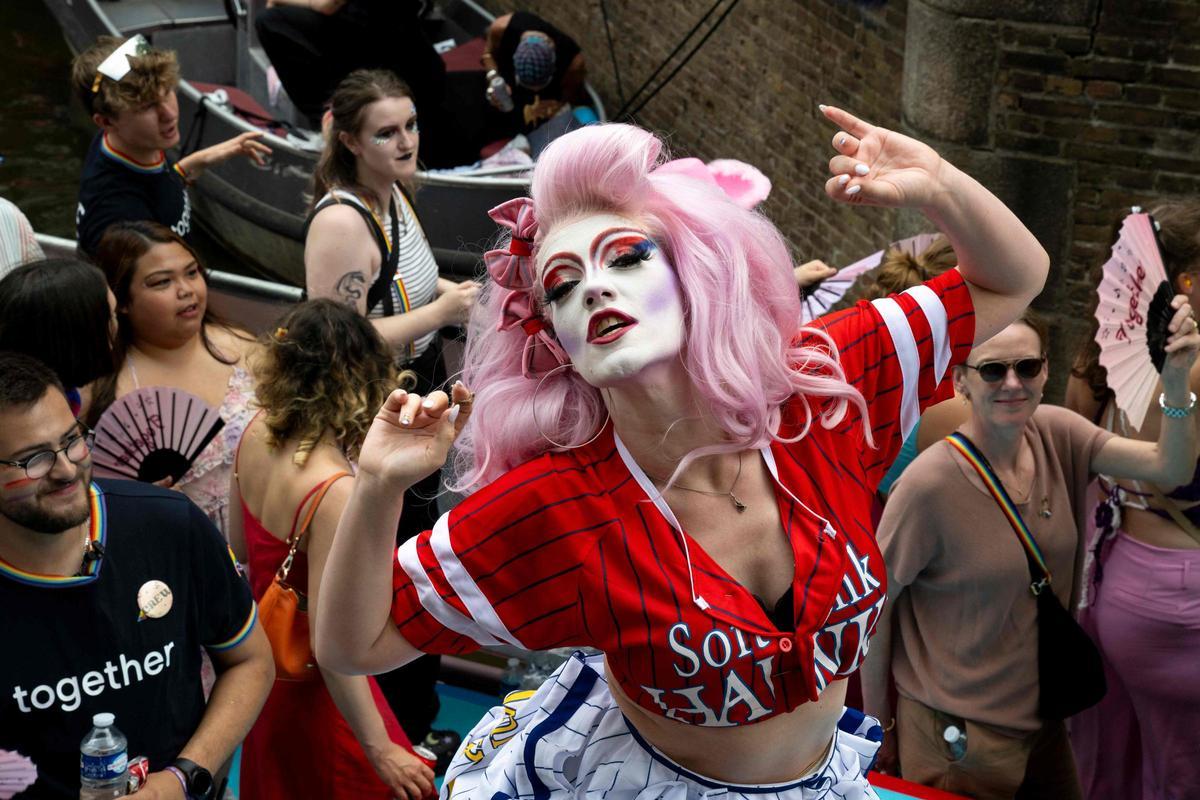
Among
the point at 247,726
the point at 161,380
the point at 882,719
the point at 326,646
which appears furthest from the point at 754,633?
the point at 161,380

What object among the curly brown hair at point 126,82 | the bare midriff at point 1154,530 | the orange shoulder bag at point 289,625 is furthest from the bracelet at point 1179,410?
the curly brown hair at point 126,82

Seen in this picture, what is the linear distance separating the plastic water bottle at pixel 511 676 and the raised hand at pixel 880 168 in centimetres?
241

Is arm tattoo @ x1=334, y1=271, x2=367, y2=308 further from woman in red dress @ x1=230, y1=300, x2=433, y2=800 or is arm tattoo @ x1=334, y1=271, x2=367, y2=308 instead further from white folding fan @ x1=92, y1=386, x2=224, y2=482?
woman in red dress @ x1=230, y1=300, x2=433, y2=800

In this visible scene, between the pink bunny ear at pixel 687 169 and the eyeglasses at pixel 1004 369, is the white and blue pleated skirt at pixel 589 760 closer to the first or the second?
the pink bunny ear at pixel 687 169

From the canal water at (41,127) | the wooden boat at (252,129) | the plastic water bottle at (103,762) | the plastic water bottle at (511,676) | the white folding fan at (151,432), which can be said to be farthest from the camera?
the canal water at (41,127)

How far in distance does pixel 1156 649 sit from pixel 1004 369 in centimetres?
86

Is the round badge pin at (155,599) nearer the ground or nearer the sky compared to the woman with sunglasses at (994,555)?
nearer the sky

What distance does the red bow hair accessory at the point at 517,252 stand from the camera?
2410 millimetres

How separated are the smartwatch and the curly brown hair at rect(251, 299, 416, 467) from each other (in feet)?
2.37

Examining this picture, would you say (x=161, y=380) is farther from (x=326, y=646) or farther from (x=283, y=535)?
(x=326, y=646)

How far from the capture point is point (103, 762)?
269 cm

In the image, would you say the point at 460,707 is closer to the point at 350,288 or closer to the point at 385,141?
the point at 350,288

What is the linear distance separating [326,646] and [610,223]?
80 cm

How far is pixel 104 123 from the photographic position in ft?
17.0
